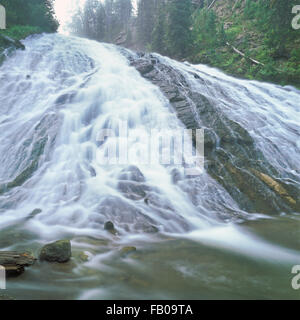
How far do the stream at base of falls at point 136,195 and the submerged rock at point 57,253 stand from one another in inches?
3.6

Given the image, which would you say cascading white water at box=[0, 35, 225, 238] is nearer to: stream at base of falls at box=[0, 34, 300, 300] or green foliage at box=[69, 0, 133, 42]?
stream at base of falls at box=[0, 34, 300, 300]

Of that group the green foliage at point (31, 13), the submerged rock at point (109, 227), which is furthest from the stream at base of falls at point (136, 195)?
the green foliage at point (31, 13)

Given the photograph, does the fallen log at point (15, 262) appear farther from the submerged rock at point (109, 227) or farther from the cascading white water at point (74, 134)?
the submerged rock at point (109, 227)

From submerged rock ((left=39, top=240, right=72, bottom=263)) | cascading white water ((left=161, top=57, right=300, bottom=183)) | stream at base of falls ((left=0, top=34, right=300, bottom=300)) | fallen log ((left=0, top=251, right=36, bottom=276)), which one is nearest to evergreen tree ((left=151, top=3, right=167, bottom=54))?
stream at base of falls ((left=0, top=34, right=300, bottom=300))

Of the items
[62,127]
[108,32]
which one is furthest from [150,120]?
[108,32]

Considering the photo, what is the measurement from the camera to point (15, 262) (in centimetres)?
291

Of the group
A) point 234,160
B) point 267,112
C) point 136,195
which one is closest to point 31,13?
point 267,112

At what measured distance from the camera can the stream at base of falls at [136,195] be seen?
116 inches

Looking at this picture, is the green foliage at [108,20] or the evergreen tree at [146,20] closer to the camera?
the evergreen tree at [146,20]

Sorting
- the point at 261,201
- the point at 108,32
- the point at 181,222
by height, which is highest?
the point at 108,32

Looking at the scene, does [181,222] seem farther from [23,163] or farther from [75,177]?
[23,163]

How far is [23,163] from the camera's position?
21.1 ft

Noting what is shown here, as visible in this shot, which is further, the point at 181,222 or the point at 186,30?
the point at 186,30
